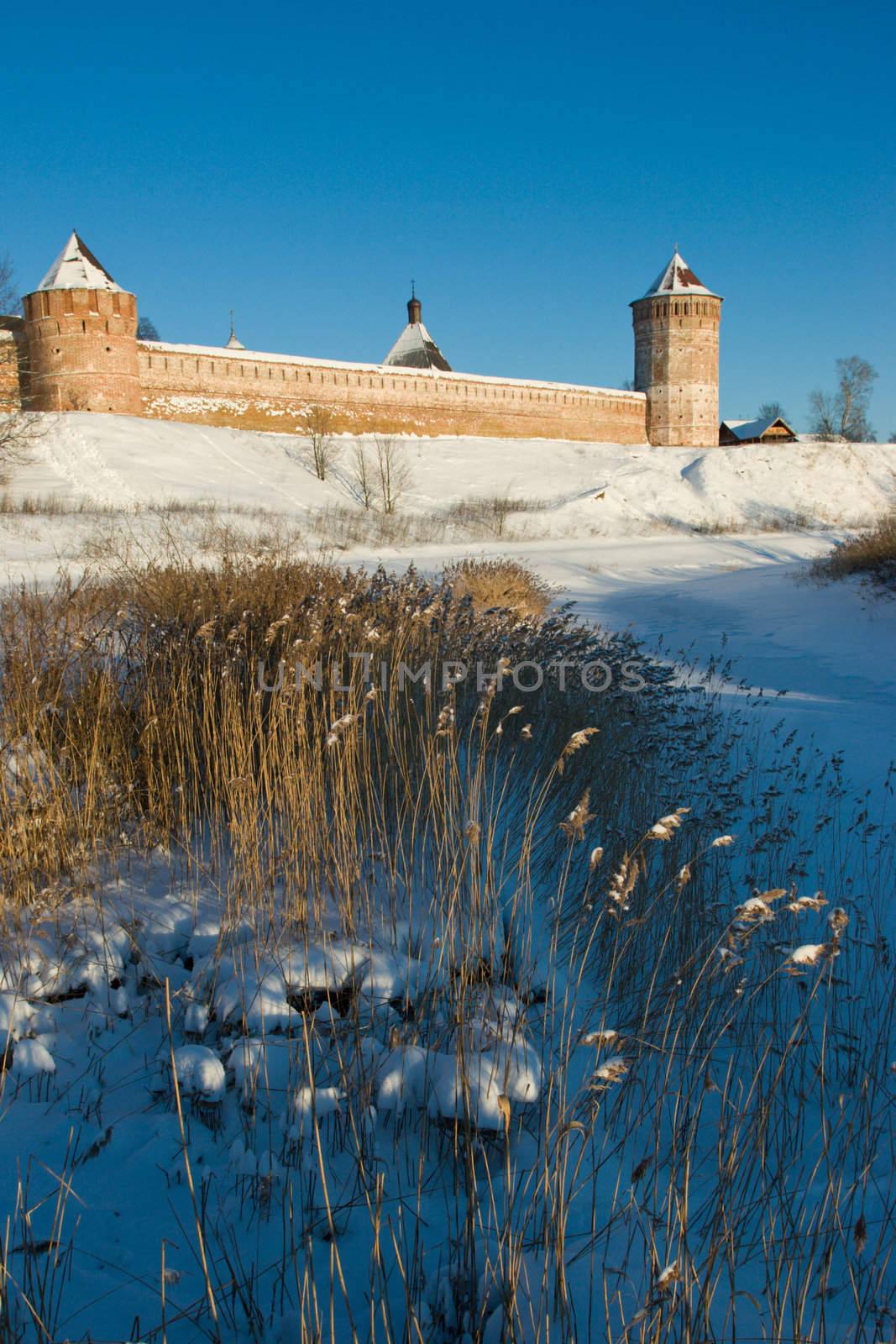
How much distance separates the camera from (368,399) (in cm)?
3241

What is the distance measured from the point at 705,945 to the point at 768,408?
74274mm

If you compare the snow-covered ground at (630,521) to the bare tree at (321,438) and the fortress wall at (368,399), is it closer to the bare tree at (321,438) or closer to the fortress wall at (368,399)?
the bare tree at (321,438)

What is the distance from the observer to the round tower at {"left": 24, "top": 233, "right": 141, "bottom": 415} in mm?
26906

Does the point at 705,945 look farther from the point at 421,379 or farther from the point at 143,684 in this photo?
the point at 421,379

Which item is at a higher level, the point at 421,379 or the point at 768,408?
the point at 768,408

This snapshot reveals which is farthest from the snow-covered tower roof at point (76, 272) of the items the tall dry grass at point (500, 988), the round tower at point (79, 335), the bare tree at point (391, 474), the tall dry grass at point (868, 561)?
the tall dry grass at point (500, 988)

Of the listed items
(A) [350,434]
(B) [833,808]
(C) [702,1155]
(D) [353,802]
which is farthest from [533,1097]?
(A) [350,434]

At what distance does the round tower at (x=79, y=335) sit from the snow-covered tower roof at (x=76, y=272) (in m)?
0.03

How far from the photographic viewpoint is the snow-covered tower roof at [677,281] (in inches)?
1446

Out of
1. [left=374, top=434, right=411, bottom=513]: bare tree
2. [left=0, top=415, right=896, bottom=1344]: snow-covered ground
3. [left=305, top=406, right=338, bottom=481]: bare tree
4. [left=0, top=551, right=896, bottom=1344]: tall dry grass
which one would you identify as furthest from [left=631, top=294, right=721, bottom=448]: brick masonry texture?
[left=0, top=415, right=896, bottom=1344]: snow-covered ground

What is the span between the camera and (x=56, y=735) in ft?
10.1

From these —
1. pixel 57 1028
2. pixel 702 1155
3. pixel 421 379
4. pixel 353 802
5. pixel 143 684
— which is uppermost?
pixel 421 379

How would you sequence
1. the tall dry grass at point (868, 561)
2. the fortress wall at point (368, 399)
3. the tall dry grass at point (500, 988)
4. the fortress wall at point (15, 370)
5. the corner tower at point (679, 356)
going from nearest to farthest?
the tall dry grass at point (500, 988), the tall dry grass at point (868, 561), the fortress wall at point (15, 370), the fortress wall at point (368, 399), the corner tower at point (679, 356)

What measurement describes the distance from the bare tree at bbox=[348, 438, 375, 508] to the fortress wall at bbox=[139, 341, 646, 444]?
4082mm
